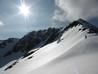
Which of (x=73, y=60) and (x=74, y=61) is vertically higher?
(x=73, y=60)

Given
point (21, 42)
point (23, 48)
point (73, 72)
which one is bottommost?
point (73, 72)

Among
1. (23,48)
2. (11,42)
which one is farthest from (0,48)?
(23,48)

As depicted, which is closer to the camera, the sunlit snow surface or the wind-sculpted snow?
the sunlit snow surface

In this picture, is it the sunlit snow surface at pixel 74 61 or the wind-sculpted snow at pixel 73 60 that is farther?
the wind-sculpted snow at pixel 73 60

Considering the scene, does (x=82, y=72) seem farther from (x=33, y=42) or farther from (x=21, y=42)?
(x=21, y=42)

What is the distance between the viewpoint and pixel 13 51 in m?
130

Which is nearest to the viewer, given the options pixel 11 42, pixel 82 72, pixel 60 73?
pixel 82 72

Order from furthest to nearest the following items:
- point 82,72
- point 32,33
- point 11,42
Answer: point 11,42, point 32,33, point 82,72

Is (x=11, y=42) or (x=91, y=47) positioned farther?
(x=11, y=42)

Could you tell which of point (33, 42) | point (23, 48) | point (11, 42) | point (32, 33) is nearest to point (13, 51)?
point (23, 48)

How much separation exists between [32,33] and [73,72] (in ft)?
480

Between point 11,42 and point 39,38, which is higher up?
point 11,42

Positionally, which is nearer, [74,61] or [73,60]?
[74,61]

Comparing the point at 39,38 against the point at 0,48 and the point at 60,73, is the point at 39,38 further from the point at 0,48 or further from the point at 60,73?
the point at 60,73
